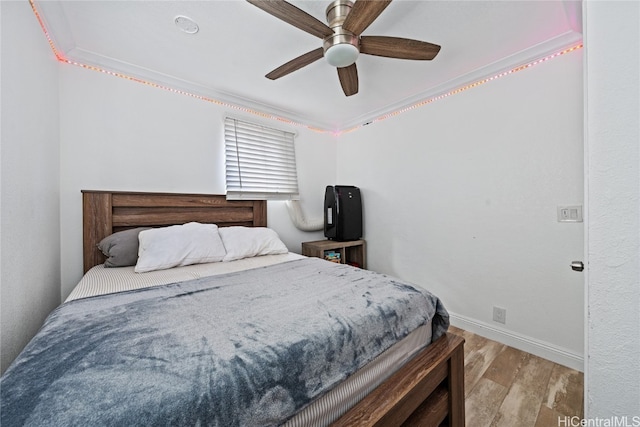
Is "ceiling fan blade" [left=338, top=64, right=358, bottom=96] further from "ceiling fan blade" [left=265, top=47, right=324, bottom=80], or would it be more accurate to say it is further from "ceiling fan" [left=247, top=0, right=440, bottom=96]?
"ceiling fan blade" [left=265, top=47, right=324, bottom=80]

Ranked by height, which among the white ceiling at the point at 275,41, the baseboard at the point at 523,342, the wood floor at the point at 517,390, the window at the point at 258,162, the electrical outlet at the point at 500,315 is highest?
the white ceiling at the point at 275,41

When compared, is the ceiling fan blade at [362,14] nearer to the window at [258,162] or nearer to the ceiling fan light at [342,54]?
the ceiling fan light at [342,54]

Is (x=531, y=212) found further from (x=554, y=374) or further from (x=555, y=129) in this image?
(x=554, y=374)

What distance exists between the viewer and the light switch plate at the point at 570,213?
1654mm

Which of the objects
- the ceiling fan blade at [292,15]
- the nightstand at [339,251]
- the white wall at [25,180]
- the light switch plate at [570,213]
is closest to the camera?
the white wall at [25,180]

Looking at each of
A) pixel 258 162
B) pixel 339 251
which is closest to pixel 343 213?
pixel 339 251

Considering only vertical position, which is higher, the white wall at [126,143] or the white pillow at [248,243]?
the white wall at [126,143]

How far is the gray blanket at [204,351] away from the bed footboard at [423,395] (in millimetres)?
140

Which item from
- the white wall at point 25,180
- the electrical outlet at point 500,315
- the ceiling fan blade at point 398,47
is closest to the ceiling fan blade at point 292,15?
the ceiling fan blade at point 398,47

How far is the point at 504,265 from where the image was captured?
2.01 m

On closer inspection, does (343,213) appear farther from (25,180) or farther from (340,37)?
(25,180)

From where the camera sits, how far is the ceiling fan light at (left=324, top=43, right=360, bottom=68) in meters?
1.41

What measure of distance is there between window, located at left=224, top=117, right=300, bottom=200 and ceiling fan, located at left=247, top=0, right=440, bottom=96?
120cm

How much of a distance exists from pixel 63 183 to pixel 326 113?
8.64 feet
